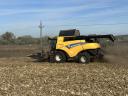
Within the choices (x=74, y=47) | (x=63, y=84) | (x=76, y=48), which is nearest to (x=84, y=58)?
(x=76, y=48)

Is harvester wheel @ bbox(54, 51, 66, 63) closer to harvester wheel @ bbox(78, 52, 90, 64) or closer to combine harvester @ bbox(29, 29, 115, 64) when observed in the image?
combine harvester @ bbox(29, 29, 115, 64)

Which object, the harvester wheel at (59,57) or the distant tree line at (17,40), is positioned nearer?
the harvester wheel at (59,57)

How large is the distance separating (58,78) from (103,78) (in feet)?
6.19

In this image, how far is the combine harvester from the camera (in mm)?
23797

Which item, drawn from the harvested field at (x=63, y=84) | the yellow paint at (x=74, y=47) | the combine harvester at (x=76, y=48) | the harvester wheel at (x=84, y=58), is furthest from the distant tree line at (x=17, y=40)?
the harvested field at (x=63, y=84)

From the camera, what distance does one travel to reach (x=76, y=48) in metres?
24.0

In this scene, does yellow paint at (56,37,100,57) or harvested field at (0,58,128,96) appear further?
yellow paint at (56,37,100,57)

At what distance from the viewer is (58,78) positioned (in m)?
15.1

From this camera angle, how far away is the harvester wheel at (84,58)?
23.7m

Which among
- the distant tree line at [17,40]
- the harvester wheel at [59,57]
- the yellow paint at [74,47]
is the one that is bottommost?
the distant tree line at [17,40]

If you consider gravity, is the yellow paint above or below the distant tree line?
above

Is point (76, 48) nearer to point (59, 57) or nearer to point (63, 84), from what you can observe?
point (59, 57)

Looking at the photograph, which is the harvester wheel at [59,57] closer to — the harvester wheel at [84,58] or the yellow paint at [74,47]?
the yellow paint at [74,47]

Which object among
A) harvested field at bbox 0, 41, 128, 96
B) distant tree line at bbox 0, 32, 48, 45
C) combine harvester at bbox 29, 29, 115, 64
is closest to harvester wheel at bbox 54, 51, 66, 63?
combine harvester at bbox 29, 29, 115, 64
